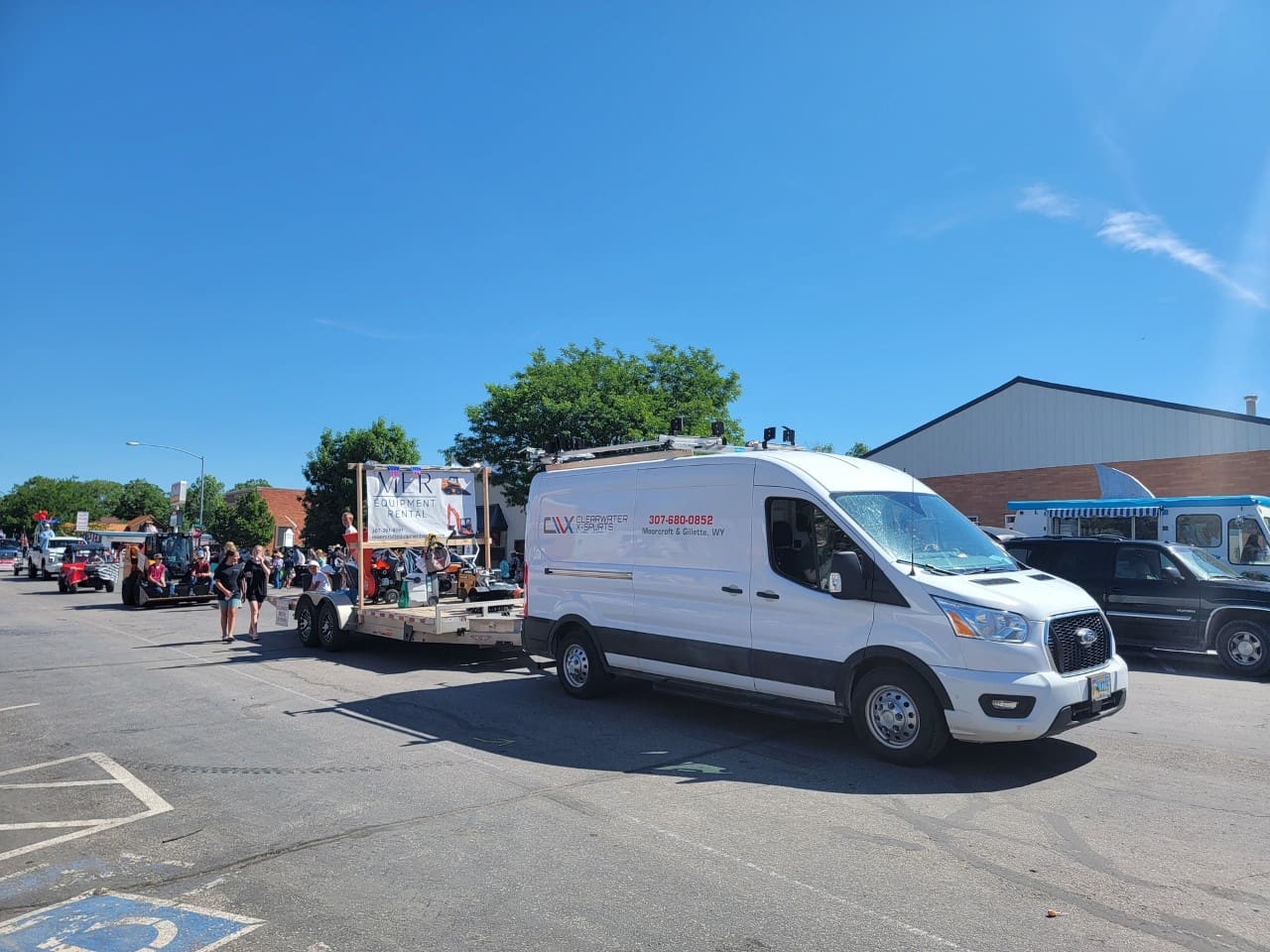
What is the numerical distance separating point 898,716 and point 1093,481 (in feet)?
86.1

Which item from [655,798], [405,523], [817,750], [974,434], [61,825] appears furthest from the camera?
[974,434]

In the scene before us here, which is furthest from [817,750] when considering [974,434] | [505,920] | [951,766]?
[974,434]

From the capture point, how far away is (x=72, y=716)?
8703mm

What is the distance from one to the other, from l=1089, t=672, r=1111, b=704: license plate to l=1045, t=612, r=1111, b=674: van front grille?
9 centimetres

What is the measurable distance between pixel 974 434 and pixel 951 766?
2819cm

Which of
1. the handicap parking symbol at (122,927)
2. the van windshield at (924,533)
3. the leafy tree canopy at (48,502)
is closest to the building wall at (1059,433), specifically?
the van windshield at (924,533)

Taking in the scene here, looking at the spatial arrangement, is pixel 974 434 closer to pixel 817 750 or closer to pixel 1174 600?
pixel 1174 600

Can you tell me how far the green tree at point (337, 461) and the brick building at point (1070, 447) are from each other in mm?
24407

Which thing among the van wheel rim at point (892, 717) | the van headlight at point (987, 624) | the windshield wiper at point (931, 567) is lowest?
the van wheel rim at point (892, 717)

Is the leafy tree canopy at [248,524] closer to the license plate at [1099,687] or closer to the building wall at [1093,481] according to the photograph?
the building wall at [1093,481]

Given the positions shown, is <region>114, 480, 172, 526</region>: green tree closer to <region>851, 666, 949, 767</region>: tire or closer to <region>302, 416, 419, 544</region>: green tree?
<region>302, 416, 419, 544</region>: green tree

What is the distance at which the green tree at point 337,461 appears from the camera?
147 ft

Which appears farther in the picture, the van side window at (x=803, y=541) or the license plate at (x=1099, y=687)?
the van side window at (x=803, y=541)

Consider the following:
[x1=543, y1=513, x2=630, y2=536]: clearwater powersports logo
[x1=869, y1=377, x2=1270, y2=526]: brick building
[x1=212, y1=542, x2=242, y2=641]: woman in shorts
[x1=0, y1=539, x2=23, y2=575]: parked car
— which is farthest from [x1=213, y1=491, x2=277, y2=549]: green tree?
[x1=543, y1=513, x2=630, y2=536]: clearwater powersports logo
